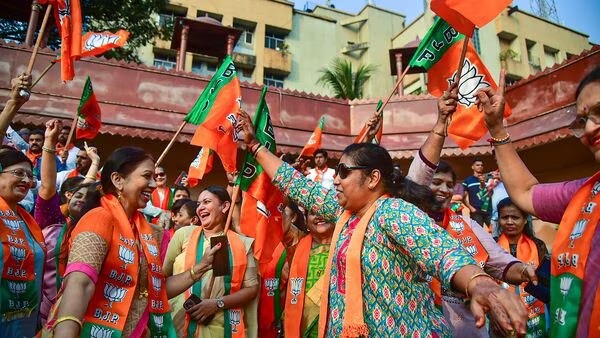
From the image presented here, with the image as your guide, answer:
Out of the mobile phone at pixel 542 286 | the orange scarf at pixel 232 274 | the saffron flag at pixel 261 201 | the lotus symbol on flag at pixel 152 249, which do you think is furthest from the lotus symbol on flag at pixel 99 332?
the mobile phone at pixel 542 286

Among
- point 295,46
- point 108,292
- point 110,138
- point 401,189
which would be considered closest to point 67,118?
point 110,138

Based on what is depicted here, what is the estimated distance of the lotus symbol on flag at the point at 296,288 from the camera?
3554 millimetres

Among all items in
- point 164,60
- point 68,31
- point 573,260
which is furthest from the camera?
point 164,60

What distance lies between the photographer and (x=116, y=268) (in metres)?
2.20

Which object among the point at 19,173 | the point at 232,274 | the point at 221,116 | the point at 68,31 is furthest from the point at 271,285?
the point at 68,31

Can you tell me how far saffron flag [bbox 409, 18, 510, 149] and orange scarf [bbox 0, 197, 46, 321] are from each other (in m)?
3.10

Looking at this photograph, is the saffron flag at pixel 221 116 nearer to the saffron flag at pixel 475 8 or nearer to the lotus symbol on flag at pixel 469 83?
the saffron flag at pixel 475 8

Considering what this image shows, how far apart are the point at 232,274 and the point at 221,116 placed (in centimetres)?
137

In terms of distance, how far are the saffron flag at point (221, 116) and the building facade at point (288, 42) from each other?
17.2m

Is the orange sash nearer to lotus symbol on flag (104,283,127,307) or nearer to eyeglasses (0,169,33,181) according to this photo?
lotus symbol on flag (104,283,127,307)

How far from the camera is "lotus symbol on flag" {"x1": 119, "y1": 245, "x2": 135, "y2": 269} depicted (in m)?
2.24

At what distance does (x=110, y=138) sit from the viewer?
9.24 meters

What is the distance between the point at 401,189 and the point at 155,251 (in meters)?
1.36

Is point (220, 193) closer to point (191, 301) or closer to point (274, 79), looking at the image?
point (191, 301)
